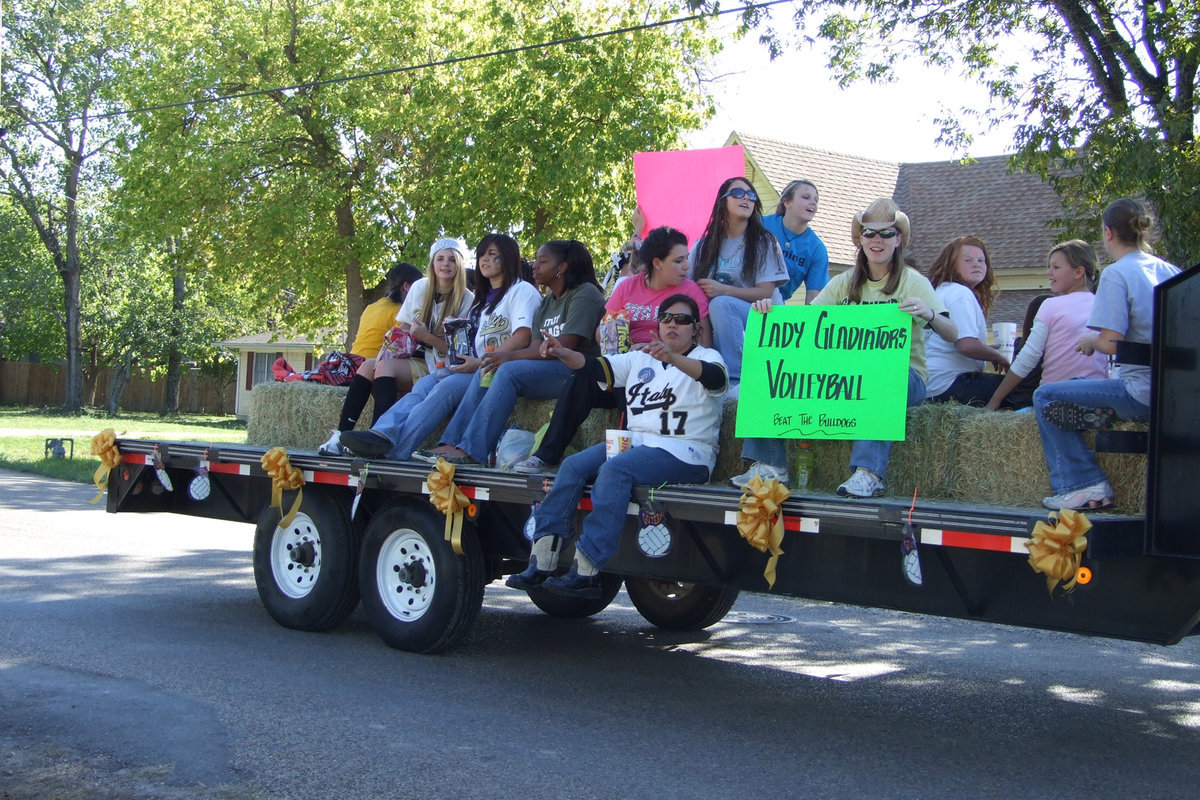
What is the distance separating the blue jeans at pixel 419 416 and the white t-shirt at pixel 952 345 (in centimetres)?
276

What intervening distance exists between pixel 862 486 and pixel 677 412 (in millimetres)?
1125

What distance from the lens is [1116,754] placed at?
18.6 ft

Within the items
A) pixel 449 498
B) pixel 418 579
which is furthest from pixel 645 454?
pixel 418 579

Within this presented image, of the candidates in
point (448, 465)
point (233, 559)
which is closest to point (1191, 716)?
point (448, 465)

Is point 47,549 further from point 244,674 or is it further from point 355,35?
point 355,35

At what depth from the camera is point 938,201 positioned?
24156 millimetres

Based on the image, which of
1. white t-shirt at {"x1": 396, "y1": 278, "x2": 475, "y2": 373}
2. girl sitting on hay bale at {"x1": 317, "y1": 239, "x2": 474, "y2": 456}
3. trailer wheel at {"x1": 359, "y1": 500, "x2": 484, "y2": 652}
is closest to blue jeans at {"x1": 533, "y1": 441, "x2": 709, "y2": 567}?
trailer wheel at {"x1": 359, "y1": 500, "x2": 484, "y2": 652}

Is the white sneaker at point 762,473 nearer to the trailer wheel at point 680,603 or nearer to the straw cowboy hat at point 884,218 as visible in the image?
the straw cowboy hat at point 884,218

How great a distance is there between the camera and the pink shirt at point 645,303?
7078mm

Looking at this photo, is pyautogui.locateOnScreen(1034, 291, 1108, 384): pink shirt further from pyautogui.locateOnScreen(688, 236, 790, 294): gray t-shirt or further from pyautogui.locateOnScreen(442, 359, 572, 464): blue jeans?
pyautogui.locateOnScreen(442, 359, 572, 464): blue jeans

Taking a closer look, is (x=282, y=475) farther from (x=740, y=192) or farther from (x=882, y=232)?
(x=882, y=232)

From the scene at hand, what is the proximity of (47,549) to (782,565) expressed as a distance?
26.2 ft

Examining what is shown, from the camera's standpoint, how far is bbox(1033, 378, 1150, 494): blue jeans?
4961 mm

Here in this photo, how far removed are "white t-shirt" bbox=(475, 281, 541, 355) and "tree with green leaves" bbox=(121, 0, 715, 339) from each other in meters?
14.7
